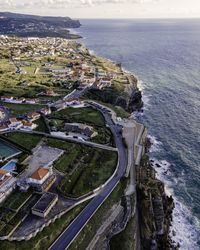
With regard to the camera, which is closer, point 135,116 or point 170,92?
point 135,116

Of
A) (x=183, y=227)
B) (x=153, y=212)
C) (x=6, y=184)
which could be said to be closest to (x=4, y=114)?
(x=6, y=184)

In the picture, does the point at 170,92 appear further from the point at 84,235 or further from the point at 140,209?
the point at 84,235

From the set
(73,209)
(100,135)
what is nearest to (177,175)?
(100,135)

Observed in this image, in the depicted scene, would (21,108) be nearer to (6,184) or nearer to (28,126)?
(28,126)

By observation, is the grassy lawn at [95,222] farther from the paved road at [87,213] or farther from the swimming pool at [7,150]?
the swimming pool at [7,150]

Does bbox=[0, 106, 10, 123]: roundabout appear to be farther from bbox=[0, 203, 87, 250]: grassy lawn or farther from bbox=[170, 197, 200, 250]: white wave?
bbox=[170, 197, 200, 250]: white wave

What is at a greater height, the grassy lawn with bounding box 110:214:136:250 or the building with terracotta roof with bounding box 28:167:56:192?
the building with terracotta roof with bounding box 28:167:56:192

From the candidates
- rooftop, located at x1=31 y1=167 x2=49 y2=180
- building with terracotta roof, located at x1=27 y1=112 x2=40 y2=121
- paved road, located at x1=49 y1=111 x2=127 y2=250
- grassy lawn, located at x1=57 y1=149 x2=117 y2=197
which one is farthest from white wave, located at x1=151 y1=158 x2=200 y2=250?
building with terracotta roof, located at x1=27 y1=112 x2=40 y2=121
